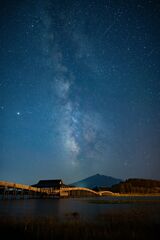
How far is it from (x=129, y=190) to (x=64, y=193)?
11364 cm

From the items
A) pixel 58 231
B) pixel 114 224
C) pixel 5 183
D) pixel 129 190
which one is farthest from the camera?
pixel 129 190

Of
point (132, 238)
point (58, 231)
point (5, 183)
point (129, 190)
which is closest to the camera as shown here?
point (132, 238)

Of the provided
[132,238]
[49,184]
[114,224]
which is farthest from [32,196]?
[132,238]

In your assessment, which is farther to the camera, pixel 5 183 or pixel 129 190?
pixel 129 190

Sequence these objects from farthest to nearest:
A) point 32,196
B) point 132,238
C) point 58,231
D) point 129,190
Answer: point 129,190, point 32,196, point 58,231, point 132,238

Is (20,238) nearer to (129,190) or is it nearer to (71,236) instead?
(71,236)

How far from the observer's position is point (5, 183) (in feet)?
189

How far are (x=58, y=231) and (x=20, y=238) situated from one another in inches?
111

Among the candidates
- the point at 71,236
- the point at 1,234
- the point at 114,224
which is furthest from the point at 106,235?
the point at 1,234

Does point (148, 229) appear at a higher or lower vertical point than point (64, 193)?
lower

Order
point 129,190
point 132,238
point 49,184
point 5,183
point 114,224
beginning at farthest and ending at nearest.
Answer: point 129,190, point 49,184, point 5,183, point 114,224, point 132,238

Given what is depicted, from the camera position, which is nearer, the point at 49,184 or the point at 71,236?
the point at 71,236

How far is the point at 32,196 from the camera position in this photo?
3201 inches

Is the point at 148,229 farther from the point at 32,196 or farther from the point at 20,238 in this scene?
the point at 32,196
